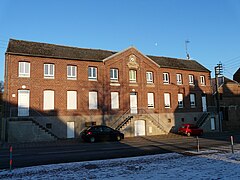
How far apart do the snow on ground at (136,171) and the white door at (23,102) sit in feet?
47.9

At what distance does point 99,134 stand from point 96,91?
6855 mm

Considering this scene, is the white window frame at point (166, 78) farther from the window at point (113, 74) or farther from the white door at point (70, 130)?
the white door at point (70, 130)

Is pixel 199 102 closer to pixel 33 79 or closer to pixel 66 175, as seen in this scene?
pixel 33 79

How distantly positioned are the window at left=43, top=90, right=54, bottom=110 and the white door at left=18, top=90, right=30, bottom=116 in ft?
5.55

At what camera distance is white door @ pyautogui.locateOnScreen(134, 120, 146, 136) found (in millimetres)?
27234

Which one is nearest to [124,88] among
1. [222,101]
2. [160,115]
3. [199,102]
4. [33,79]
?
[160,115]

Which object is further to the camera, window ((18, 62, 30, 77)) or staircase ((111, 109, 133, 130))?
staircase ((111, 109, 133, 130))

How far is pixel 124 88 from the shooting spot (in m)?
28.0

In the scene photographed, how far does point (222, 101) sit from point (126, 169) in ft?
108

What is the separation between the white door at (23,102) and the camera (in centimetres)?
2239

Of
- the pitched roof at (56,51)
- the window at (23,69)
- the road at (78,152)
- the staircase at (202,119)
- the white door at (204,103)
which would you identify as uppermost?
the pitched roof at (56,51)

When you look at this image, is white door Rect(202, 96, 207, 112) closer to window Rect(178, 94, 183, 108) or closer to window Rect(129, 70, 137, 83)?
window Rect(178, 94, 183, 108)

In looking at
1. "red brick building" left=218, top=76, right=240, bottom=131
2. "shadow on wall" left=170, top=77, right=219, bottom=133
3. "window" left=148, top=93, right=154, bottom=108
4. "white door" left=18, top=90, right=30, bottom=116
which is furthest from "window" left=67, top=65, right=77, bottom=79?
"red brick building" left=218, top=76, right=240, bottom=131

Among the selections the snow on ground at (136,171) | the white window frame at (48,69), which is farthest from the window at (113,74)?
the snow on ground at (136,171)
